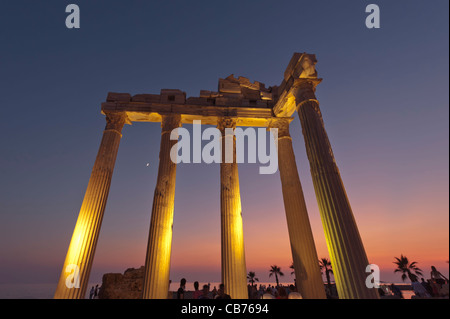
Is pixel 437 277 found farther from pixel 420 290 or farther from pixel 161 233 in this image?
pixel 161 233

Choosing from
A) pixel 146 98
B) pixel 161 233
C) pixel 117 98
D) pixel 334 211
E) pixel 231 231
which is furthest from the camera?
pixel 146 98

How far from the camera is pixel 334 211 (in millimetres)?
12555

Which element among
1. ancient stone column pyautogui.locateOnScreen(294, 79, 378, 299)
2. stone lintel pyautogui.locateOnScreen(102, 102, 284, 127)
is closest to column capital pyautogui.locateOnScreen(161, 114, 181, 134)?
stone lintel pyautogui.locateOnScreen(102, 102, 284, 127)

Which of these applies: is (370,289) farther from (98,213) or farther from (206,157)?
(98,213)

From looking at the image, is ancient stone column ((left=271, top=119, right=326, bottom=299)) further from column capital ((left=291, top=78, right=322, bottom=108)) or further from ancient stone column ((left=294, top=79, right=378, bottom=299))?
column capital ((left=291, top=78, right=322, bottom=108))

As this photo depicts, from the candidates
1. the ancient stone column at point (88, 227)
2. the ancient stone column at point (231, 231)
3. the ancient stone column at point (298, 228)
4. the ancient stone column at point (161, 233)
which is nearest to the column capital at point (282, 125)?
the ancient stone column at point (298, 228)

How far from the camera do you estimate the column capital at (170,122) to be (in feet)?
69.5

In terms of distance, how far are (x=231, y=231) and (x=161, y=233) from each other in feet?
17.8

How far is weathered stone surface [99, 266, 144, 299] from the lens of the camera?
22.9 metres

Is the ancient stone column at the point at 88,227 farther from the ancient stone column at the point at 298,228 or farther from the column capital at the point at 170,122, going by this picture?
the ancient stone column at the point at 298,228

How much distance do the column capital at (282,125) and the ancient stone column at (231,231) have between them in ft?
16.9

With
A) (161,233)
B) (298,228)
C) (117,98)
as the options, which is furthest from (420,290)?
(117,98)

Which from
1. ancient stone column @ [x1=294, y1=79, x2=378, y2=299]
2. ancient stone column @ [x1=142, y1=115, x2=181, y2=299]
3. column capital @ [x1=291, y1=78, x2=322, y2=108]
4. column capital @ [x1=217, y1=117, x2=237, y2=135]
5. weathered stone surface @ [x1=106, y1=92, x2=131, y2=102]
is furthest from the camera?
column capital @ [x1=217, y1=117, x2=237, y2=135]

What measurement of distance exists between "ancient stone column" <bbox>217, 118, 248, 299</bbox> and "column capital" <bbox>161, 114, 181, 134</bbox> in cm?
499
